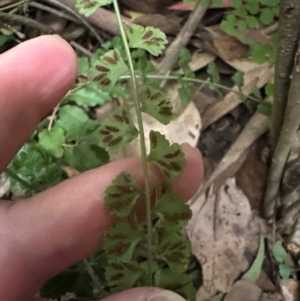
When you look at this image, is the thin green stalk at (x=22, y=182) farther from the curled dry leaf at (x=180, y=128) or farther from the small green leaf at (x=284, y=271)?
the small green leaf at (x=284, y=271)

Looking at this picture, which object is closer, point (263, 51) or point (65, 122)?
point (263, 51)

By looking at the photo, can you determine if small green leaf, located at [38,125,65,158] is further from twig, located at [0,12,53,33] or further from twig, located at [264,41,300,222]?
twig, located at [264,41,300,222]

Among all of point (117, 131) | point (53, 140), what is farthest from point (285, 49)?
point (53, 140)

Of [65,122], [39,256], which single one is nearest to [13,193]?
[65,122]

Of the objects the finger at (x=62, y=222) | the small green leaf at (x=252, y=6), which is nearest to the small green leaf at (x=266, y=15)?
the small green leaf at (x=252, y=6)

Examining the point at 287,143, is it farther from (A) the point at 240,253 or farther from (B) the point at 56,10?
(B) the point at 56,10

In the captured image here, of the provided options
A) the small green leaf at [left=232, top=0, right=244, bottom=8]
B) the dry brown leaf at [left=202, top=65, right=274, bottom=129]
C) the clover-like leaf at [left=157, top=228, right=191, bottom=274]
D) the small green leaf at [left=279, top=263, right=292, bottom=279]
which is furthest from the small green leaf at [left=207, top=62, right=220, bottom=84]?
the clover-like leaf at [left=157, top=228, right=191, bottom=274]

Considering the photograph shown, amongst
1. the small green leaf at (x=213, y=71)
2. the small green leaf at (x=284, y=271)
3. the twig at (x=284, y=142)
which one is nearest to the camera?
the twig at (x=284, y=142)

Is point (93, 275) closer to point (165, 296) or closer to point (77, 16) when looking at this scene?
point (165, 296)
